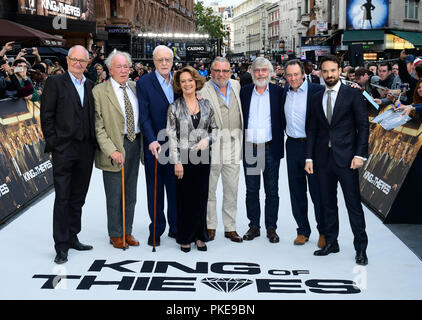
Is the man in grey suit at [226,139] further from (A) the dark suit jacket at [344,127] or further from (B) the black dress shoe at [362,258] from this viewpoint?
(B) the black dress shoe at [362,258]

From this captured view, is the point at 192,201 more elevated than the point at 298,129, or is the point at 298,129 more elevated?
the point at 298,129

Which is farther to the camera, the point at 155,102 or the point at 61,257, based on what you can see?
the point at 155,102

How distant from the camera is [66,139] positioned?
5035mm

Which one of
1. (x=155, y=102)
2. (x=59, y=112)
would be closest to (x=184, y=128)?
(x=155, y=102)

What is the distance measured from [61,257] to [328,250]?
8.95 ft

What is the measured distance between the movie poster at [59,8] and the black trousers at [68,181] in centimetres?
1701

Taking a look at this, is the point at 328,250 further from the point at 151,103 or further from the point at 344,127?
the point at 151,103

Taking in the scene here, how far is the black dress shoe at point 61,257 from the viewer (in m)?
5.04

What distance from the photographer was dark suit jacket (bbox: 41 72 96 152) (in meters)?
4.96

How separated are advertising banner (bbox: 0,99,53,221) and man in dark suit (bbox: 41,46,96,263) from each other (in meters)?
1.70

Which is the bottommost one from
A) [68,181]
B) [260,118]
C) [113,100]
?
[68,181]

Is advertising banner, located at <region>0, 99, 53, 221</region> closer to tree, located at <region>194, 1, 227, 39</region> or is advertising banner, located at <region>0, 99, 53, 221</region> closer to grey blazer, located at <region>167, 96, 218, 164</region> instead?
grey blazer, located at <region>167, 96, 218, 164</region>

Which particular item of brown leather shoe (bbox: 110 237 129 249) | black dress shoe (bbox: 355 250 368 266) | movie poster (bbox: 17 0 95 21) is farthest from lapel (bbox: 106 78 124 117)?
movie poster (bbox: 17 0 95 21)
